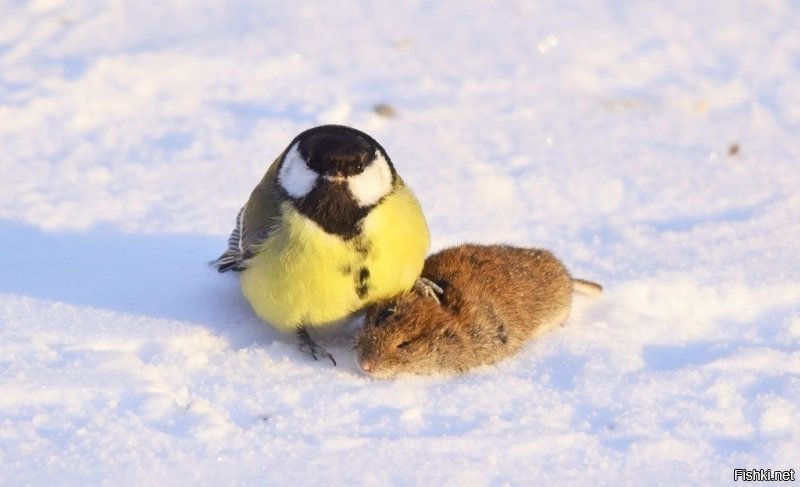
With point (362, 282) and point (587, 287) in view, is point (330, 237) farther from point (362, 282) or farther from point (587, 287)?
point (587, 287)

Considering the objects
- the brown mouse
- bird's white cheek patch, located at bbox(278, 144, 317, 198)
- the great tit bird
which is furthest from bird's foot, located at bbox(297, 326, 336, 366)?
bird's white cheek patch, located at bbox(278, 144, 317, 198)

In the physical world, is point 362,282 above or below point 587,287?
above

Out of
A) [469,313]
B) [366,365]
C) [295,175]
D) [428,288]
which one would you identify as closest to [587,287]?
[469,313]

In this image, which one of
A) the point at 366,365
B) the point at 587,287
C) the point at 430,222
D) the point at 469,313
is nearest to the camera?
the point at 366,365

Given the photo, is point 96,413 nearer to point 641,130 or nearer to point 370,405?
point 370,405

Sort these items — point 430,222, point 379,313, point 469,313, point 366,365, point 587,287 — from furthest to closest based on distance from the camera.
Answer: point 430,222
point 587,287
point 469,313
point 379,313
point 366,365

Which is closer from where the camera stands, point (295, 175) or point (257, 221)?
point (295, 175)

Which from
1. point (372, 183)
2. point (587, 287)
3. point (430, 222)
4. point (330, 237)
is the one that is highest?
point (372, 183)
